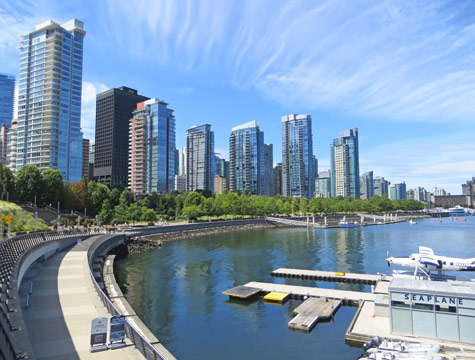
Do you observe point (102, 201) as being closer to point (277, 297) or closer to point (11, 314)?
point (277, 297)

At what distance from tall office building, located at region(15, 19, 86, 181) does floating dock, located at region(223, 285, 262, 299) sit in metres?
162

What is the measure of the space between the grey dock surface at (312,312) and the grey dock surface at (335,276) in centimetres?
1176

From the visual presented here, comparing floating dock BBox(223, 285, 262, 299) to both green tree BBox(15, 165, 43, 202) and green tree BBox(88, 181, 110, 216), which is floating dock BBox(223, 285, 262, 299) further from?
green tree BBox(88, 181, 110, 216)

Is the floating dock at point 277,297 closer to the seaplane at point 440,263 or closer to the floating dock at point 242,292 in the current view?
the floating dock at point 242,292

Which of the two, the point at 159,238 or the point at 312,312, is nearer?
the point at 312,312

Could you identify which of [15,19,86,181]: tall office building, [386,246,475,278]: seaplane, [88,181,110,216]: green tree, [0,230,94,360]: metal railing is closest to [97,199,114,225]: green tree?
[88,181,110,216]: green tree

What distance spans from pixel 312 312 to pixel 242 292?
10.3 metres

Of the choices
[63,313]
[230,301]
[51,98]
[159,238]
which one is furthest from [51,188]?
[63,313]

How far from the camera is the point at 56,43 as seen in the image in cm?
17662

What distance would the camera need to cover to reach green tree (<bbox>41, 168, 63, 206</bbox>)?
115125 millimetres

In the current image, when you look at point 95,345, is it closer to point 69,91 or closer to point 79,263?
point 79,263

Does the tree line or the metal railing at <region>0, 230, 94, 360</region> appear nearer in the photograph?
the metal railing at <region>0, 230, 94, 360</region>

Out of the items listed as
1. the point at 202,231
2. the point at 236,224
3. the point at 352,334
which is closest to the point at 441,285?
the point at 352,334

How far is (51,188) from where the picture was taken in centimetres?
11644
